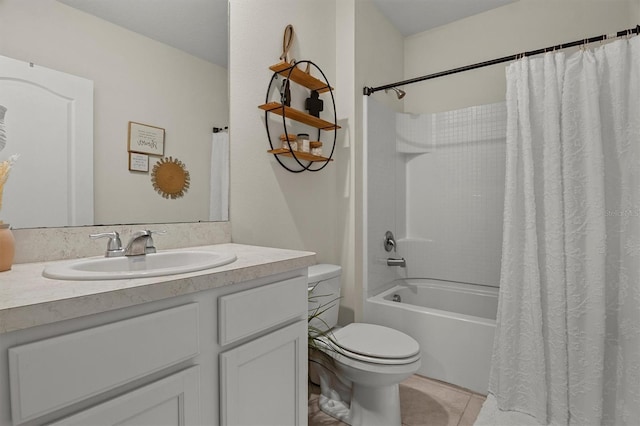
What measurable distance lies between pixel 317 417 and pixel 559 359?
4.07ft

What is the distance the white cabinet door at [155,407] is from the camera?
65cm

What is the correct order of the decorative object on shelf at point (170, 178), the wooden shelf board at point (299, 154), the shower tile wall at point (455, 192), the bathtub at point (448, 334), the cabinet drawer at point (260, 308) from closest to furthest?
the cabinet drawer at point (260, 308), the decorative object on shelf at point (170, 178), the wooden shelf board at point (299, 154), the bathtub at point (448, 334), the shower tile wall at point (455, 192)

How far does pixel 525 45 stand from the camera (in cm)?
244

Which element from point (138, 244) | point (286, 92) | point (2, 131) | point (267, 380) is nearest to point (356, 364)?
point (267, 380)

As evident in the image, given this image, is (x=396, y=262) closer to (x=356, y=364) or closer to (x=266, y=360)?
(x=356, y=364)

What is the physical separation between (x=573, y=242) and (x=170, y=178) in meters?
1.87

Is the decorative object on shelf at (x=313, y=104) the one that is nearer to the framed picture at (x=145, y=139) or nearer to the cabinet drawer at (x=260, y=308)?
the framed picture at (x=145, y=139)

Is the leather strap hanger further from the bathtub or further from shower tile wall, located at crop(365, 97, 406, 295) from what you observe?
the bathtub

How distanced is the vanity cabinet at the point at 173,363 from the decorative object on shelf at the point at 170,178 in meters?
0.61

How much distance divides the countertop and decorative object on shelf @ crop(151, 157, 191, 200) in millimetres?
454

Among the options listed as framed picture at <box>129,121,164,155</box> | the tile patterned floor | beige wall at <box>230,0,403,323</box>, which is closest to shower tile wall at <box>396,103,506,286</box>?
beige wall at <box>230,0,403,323</box>

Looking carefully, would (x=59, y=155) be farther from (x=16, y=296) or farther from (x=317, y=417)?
(x=317, y=417)

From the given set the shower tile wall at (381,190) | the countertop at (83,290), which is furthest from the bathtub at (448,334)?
the countertop at (83,290)

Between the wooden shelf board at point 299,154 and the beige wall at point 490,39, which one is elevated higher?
the beige wall at point 490,39
